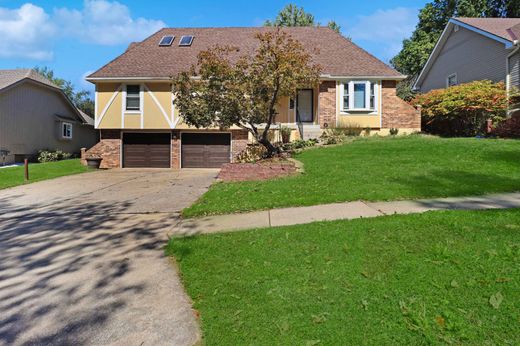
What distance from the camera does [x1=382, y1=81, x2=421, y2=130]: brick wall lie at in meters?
19.0

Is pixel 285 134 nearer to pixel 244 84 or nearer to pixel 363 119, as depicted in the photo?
pixel 363 119

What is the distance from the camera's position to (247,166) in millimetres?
10398

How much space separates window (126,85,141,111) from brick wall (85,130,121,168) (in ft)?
5.48

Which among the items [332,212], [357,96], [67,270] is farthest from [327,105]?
[67,270]

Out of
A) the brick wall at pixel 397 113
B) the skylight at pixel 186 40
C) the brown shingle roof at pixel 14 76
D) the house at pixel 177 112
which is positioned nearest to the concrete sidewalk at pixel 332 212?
the house at pixel 177 112

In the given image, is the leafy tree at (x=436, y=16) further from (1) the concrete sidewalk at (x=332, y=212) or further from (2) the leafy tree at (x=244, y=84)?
(1) the concrete sidewalk at (x=332, y=212)

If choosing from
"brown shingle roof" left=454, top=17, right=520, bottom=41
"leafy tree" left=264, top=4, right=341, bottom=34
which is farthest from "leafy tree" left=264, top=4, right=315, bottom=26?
"brown shingle roof" left=454, top=17, right=520, bottom=41

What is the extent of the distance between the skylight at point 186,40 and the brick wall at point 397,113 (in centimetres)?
1220

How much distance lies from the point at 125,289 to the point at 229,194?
15.1 ft

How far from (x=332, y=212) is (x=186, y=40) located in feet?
64.5

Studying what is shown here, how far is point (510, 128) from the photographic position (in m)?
15.1

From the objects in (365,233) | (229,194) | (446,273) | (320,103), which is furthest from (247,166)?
(320,103)

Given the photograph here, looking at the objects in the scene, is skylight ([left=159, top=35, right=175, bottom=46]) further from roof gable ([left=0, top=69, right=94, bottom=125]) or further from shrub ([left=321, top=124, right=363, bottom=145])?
shrub ([left=321, top=124, right=363, bottom=145])

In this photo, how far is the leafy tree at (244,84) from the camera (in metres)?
Result: 11.0
